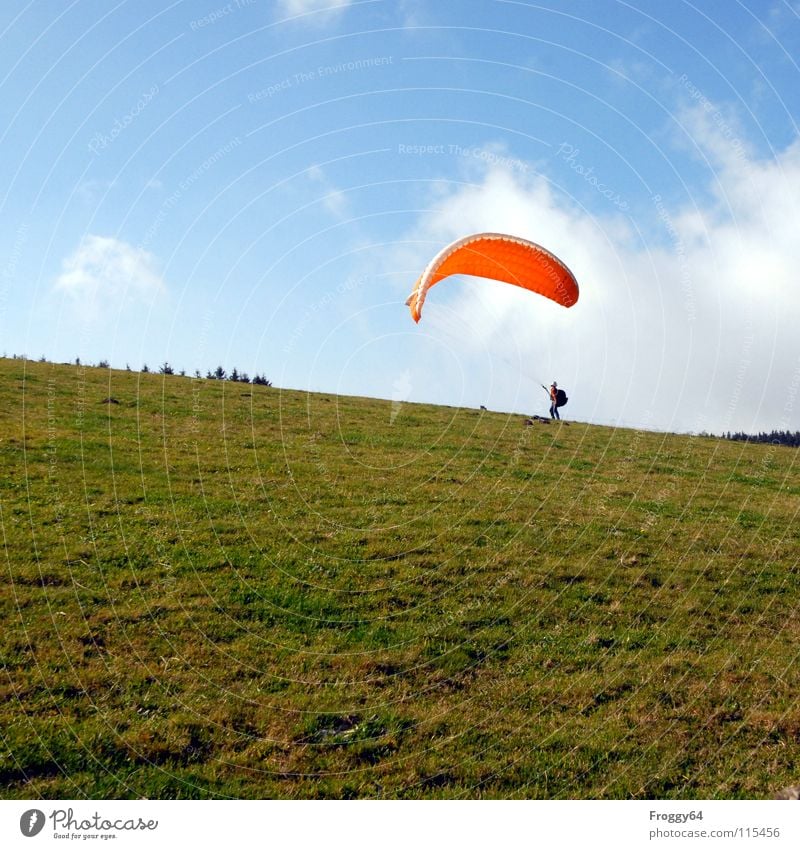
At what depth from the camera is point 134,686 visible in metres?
10.5

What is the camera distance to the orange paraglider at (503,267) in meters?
17.8

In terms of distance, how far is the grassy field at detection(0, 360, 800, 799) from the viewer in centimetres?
930

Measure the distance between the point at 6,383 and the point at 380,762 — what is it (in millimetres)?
28691

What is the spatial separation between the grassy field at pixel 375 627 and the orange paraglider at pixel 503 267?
618 cm

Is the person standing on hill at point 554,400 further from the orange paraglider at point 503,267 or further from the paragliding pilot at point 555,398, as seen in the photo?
the orange paraglider at point 503,267

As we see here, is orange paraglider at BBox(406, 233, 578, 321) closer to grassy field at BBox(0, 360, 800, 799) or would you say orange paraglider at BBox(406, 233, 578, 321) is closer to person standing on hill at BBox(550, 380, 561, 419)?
grassy field at BBox(0, 360, 800, 799)

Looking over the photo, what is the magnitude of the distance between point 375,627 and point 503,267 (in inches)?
474

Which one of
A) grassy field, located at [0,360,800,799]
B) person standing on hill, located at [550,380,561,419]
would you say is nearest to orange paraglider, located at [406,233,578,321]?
grassy field, located at [0,360,800,799]

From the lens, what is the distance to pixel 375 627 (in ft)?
42.7

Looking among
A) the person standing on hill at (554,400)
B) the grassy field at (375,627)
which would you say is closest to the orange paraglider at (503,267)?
the grassy field at (375,627)

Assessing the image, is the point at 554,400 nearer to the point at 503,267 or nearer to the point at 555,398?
the point at 555,398

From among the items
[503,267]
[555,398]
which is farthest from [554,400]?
[503,267]

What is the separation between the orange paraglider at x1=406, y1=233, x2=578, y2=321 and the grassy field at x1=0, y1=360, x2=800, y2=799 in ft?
20.3
